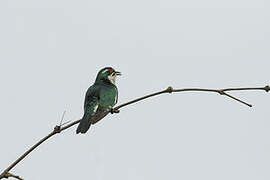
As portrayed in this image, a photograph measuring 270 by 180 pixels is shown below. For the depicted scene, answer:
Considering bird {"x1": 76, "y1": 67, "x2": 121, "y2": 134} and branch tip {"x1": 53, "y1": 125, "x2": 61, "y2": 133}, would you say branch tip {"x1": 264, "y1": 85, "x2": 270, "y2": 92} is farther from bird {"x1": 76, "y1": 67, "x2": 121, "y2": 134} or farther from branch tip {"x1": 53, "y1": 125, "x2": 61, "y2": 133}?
bird {"x1": 76, "y1": 67, "x2": 121, "y2": 134}

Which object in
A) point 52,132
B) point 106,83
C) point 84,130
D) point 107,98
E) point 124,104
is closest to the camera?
point 52,132

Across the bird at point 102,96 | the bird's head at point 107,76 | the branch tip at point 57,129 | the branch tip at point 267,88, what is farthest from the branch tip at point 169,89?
the bird's head at point 107,76

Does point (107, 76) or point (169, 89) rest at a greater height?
point (107, 76)

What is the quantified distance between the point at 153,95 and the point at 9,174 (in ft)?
3.47

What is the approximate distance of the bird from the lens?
6.55 m

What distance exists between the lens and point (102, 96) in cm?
758

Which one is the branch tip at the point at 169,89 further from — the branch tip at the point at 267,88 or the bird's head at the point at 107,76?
the bird's head at the point at 107,76

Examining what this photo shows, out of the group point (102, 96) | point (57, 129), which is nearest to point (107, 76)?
point (102, 96)

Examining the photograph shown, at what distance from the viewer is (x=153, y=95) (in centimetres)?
335

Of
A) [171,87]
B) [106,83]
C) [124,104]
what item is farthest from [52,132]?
[106,83]

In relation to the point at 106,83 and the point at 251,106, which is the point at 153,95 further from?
the point at 106,83

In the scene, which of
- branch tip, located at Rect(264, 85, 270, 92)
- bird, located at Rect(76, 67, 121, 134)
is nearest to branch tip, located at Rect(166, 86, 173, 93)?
branch tip, located at Rect(264, 85, 270, 92)

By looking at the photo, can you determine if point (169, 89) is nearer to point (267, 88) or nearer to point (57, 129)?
point (267, 88)

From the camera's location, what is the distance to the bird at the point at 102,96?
Answer: 21.5 ft
